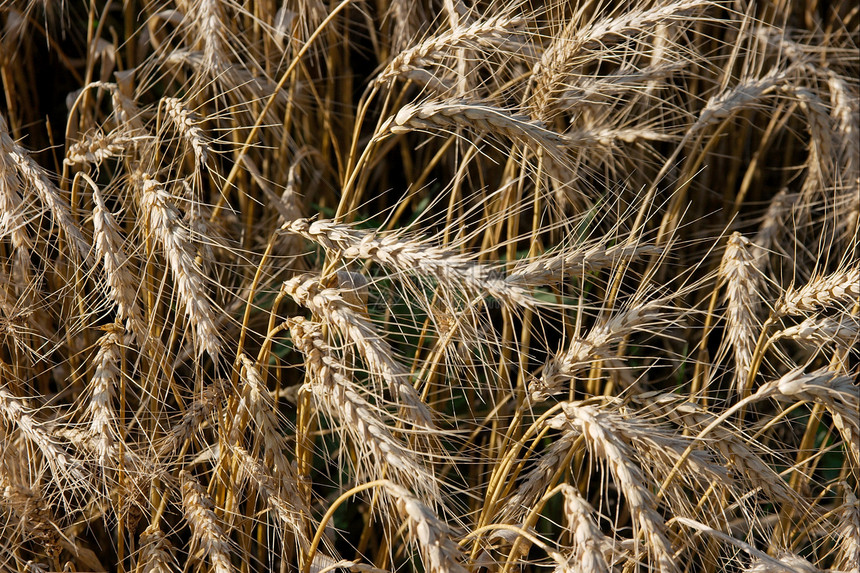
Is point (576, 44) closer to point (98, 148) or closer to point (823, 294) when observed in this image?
point (823, 294)

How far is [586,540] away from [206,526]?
49cm

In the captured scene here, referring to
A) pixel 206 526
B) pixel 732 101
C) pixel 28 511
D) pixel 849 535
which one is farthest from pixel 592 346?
pixel 28 511

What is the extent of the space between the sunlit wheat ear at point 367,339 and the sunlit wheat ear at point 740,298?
546mm

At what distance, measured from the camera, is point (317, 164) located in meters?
1.75

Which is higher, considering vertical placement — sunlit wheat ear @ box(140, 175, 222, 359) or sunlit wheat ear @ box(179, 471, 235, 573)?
sunlit wheat ear @ box(140, 175, 222, 359)

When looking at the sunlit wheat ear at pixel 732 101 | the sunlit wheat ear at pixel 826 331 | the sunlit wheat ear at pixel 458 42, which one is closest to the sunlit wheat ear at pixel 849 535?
the sunlit wheat ear at pixel 826 331

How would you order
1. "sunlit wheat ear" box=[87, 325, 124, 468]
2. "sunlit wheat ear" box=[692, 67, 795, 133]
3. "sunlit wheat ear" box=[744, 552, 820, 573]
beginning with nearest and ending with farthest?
"sunlit wheat ear" box=[744, 552, 820, 573]
"sunlit wheat ear" box=[87, 325, 124, 468]
"sunlit wheat ear" box=[692, 67, 795, 133]

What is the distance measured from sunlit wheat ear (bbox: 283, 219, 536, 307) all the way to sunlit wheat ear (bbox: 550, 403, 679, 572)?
0.16m

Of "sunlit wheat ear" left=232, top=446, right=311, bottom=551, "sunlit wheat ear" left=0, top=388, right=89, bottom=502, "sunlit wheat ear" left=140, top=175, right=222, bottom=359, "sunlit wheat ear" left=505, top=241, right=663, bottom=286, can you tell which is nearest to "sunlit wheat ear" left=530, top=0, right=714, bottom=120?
"sunlit wheat ear" left=505, top=241, right=663, bottom=286

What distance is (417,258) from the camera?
2.80 ft

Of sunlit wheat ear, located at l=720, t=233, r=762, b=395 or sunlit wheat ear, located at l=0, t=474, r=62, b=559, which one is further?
sunlit wheat ear, located at l=720, t=233, r=762, b=395

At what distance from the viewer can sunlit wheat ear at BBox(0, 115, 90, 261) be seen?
1010mm

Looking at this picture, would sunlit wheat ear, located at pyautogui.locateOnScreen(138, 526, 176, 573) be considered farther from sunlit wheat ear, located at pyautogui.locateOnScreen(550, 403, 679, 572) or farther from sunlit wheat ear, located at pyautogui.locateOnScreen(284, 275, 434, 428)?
sunlit wheat ear, located at pyautogui.locateOnScreen(550, 403, 679, 572)

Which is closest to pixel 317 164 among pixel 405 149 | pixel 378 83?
pixel 405 149
